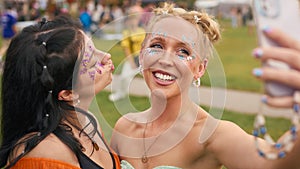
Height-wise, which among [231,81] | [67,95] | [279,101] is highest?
[279,101]

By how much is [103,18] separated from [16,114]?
15.6 m

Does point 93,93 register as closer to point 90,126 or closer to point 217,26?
point 90,126

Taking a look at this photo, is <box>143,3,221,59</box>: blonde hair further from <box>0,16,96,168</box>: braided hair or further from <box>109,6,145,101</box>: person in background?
<box>0,16,96,168</box>: braided hair

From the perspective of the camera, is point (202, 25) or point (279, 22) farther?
point (202, 25)

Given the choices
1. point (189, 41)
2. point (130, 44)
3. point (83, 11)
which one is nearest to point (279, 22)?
point (189, 41)

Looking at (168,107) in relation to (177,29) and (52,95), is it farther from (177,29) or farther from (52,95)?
(52,95)

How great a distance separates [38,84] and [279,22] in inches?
43.5

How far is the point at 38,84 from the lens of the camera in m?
1.93

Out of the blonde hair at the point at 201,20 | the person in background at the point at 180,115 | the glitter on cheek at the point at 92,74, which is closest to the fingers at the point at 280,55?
the person in background at the point at 180,115

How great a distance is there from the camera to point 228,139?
1.80m

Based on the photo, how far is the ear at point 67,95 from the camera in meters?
2.00

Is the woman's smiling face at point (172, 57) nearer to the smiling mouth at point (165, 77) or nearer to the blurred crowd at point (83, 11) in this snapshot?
the smiling mouth at point (165, 77)

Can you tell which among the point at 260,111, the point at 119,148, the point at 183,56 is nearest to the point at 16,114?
the point at 119,148

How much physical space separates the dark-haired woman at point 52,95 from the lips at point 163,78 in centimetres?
28
